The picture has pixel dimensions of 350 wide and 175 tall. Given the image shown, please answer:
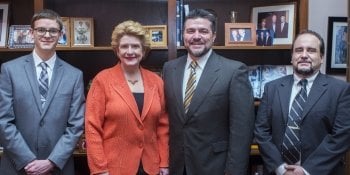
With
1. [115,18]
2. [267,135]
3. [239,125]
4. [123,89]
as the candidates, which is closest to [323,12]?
[267,135]

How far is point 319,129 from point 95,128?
46.2 inches

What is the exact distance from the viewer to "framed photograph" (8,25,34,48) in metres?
2.80

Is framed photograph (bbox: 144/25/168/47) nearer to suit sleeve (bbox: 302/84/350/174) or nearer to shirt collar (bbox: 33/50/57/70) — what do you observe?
shirt collar (bbox: 33/50/57/70)

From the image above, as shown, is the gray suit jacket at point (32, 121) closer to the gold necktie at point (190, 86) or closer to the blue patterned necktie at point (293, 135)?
the gold necktie at point (190, 86)

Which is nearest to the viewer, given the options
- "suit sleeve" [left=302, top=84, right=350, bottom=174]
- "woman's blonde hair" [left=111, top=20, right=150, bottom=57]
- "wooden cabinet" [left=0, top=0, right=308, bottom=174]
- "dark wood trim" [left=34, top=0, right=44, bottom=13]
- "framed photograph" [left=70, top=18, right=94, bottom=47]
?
"suit sleeve" [left=302, top=84, right=350, bottom=174]

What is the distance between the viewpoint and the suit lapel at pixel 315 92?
2.20 meters

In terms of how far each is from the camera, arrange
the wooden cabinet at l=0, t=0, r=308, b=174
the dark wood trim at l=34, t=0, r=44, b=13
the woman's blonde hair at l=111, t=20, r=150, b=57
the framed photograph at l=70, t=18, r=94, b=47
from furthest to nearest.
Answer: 1. the wooden cabinet at l=0, t=0, r=308, b=174
2. the framed photograph at l=70, t=18, r=94, b=47
3. the dark wood trim at l=34, t=0, r=44, b=13
4. the woman's blonde hair at l=111, t=20, r=150, b=57

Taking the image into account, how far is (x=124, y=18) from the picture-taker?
313 cm

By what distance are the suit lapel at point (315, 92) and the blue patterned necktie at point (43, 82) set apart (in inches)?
54.4

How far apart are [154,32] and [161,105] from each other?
68cm

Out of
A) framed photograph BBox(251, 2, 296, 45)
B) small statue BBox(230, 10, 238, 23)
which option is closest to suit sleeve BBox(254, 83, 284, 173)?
framed photograph BBox(251, 2, 296, 45)

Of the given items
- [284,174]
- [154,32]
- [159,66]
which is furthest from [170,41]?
[284,174]

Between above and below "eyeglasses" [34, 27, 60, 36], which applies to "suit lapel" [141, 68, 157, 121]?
below

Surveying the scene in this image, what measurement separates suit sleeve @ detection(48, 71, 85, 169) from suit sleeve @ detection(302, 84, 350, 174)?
1227mm
